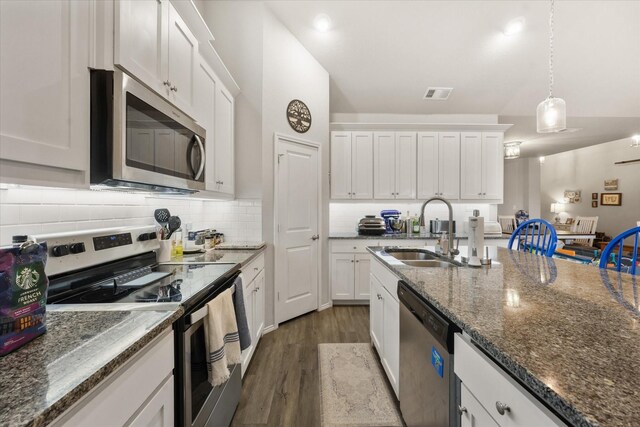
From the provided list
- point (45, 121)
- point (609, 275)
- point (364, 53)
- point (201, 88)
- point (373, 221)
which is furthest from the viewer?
point (373, 221)

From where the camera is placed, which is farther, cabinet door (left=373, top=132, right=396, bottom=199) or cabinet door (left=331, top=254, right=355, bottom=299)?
cabinet door (left=373, top=132, right=396, bottom=199)

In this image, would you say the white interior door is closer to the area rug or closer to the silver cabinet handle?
the area rug

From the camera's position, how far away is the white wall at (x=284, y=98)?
2.90 m

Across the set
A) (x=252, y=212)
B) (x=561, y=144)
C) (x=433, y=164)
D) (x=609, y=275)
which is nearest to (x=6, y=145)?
(x=252, y=212)

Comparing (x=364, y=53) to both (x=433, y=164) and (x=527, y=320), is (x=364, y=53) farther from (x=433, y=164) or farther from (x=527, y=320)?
(x=527, y=320)

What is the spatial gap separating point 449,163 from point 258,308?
11.0ft

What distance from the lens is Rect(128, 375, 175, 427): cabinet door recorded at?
79 centimetres

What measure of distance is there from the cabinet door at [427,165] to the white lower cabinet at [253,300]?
2.65m

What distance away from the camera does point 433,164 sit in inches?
161

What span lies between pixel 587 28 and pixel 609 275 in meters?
3.53

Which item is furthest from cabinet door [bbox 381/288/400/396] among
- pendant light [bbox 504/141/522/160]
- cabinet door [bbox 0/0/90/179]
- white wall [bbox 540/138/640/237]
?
white wall [bbox 540/138/640/237]

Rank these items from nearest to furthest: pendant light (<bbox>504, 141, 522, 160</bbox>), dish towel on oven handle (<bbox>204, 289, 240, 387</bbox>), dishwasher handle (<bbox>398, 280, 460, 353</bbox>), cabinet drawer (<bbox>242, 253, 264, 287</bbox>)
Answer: dishwasher handle (<bbox>398, 280, 460, 353</bbox>), dish towel on oven handle (<bbox>204, 289, 240, 387</bbox>), cabinet drawer (<bbox>242, 253, 264, 287</bbox>), pendant light (<bbox>504, 141, 522, 160</bbox>)

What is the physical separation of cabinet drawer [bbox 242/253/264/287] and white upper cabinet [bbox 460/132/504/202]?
3.14m

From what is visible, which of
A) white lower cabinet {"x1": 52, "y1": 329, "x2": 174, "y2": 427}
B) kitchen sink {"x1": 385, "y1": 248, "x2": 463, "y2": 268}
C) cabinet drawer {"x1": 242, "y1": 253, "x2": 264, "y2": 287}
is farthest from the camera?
cabinet drawer {"x1": 242, "y1": 253, "x2": 264, "y2": 287}
